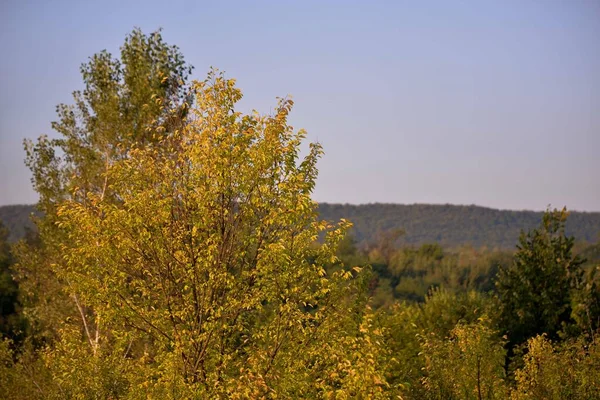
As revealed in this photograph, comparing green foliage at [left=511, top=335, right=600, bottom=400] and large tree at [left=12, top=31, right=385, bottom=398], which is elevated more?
large tree at [left=12, top=31, right=385, bottom=398]

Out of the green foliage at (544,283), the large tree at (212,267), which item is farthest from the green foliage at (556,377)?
the green foliage at (544,283)

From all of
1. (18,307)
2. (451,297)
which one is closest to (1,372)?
(451,297)

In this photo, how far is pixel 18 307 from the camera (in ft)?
182

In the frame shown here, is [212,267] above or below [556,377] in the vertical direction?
above

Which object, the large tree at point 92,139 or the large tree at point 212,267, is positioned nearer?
the large tree at point 212,267

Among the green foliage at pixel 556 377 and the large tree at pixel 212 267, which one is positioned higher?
the large tree at pixel 212 267

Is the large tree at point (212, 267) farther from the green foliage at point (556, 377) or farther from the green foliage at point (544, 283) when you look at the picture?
the green foliage at point (544, 283)

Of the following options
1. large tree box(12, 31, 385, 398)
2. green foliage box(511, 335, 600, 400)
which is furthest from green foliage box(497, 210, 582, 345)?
large tree box(12, 31, 385, 398)

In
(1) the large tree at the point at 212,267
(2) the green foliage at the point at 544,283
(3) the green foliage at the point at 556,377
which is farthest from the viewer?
(2) the green foliage at the point at 544,283

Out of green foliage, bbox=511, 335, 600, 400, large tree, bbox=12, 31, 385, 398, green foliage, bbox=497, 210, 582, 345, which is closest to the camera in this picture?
large tree, bbox=12, 31, 385, 398

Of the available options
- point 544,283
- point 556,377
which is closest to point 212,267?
point 556,377

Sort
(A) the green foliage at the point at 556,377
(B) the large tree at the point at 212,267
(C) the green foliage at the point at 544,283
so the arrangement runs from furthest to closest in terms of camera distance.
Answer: (C) the green foliage at the point at 544,283
(A) the green foliage at the point at 556,377
(B) the large tree at the point at 212,267

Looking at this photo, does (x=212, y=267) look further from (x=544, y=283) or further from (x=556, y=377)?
(x=544, y=283)

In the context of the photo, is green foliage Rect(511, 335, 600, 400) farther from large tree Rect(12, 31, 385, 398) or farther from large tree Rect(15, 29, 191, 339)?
large tree Rect(15, 29, 191, 339)
